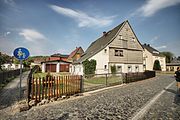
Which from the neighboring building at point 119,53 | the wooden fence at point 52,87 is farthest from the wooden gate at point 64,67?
the wooden fence at point 52,87

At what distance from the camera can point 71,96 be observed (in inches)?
392

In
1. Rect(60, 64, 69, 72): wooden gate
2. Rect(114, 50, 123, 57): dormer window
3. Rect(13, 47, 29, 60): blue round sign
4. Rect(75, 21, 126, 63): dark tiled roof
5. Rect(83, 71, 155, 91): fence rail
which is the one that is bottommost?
Rect(83, 71, 155, 91): fence rail

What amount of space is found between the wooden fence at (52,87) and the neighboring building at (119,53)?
16264mm

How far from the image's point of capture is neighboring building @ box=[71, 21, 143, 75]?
90.3 ft

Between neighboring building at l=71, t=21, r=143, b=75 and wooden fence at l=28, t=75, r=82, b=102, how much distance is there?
1626 cm

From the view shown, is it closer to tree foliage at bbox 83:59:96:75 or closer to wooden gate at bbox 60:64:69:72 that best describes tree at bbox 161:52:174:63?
wooden gate at bbox 60:64:69:72

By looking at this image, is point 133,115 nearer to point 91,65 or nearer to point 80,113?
point 80,113

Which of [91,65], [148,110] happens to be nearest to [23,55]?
[148,110]

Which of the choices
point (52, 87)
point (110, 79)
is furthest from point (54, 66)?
point (52, 87)

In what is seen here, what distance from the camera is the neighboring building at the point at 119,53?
27.5 m

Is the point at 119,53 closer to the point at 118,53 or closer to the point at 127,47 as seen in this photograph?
the point at 118,53

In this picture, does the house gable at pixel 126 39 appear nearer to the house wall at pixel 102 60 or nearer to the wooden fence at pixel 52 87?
the house wall at pixel 102 60

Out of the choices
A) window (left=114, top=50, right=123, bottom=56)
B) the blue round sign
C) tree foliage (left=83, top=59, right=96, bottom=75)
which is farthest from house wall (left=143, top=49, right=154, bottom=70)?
the blue round sign

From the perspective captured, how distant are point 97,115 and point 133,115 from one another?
1.45 metres
